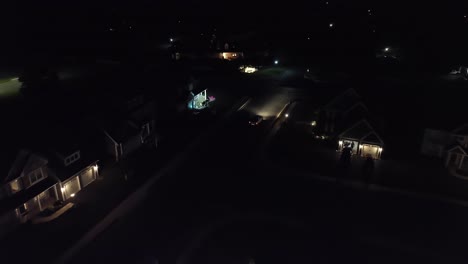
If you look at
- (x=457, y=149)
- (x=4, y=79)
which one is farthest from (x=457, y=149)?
(x=4, y=79)

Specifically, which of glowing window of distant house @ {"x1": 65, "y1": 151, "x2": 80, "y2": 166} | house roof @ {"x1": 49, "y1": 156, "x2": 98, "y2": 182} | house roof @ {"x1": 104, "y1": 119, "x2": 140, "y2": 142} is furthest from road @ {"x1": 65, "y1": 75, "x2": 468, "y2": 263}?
glowing window of distant house @ {"x1": 65, "y1": 151, "x2": 80, "y2": 166}

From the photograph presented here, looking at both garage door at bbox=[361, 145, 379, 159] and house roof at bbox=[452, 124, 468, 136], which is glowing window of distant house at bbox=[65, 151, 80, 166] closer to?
garage door at bbox=[361, 145, 379, 159]

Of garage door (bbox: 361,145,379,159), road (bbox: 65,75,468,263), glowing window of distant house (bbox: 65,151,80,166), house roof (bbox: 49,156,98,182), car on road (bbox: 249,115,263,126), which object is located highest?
glowing window of distant house (bbox: 65,151,80,166)

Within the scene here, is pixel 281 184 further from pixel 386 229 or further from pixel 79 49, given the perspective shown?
pixel 79 49

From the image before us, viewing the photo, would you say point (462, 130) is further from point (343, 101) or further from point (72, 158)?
point (72, 158)

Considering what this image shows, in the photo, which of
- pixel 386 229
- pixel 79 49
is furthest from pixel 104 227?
pixel 79 49

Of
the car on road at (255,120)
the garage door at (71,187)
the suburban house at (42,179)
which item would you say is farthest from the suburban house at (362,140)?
the garage door at (71,187)
